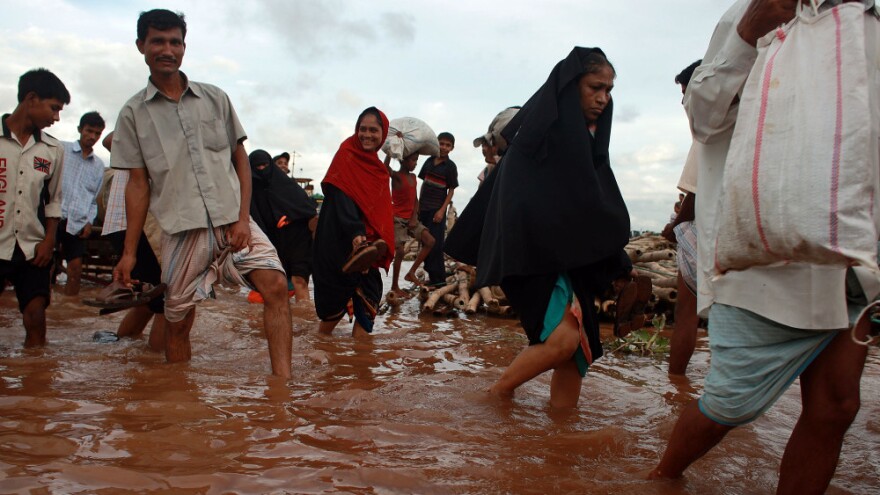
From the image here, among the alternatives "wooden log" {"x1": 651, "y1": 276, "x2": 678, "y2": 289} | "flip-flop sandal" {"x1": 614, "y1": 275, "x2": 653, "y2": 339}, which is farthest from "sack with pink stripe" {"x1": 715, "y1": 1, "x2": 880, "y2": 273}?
"wooden log" {"x1": 651, "y1": 276, "x2": 678, "y2": 289}

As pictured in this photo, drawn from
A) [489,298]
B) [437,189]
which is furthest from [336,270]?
[437,189]

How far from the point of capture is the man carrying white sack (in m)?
1.90

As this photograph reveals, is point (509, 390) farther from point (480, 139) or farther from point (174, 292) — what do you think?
point (480, 139)

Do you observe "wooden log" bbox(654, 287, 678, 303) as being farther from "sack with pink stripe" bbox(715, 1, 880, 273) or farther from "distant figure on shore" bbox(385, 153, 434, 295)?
"sack with pink stripe" bbox(715, 1, 880, 273)

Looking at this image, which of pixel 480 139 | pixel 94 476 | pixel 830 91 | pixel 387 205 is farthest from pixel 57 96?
pixel 830 91

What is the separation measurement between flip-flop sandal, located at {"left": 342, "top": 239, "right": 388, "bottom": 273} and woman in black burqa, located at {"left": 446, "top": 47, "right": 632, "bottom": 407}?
1.94m

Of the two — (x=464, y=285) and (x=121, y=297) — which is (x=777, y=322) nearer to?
(x=121, y=297)

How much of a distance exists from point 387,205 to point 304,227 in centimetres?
251

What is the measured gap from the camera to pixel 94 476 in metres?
2.13

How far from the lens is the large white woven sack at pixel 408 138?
7559mm

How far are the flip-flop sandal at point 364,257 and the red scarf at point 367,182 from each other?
1.05 feet

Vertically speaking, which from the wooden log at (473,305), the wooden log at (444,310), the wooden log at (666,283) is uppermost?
the wooden log at (666,283)

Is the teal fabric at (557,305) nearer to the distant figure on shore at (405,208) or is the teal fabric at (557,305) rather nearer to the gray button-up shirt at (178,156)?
the gray button-up shirt at (178,156)

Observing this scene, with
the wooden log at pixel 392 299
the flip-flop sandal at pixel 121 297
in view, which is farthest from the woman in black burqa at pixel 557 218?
the wooden log at pixel 392 299
